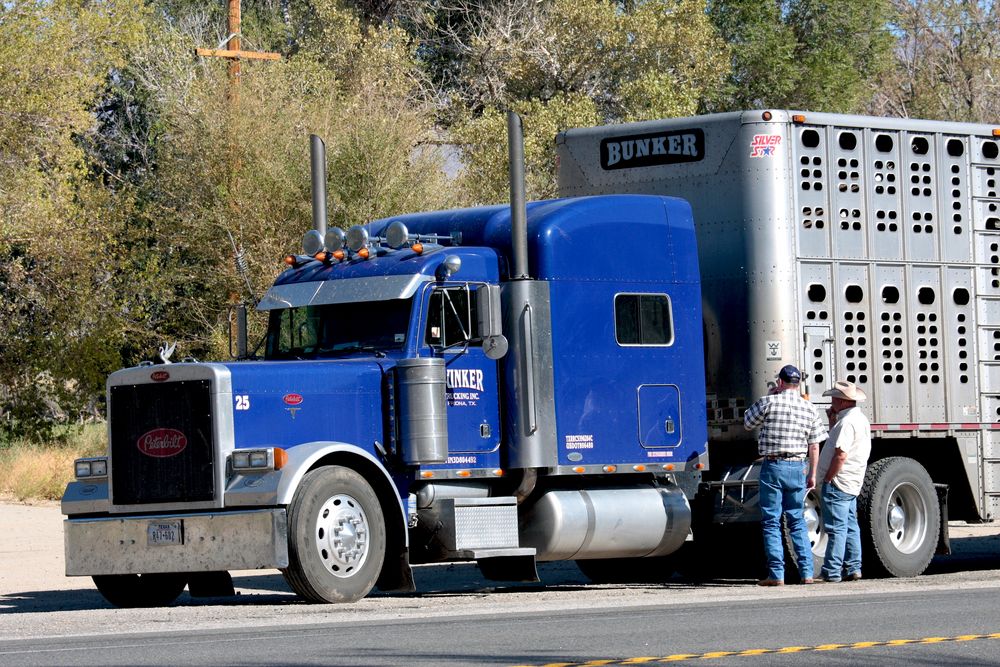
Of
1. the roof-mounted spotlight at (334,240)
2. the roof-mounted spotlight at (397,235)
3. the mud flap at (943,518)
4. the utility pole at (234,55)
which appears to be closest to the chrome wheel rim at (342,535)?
the roof-mounted spotlight at (397,235)

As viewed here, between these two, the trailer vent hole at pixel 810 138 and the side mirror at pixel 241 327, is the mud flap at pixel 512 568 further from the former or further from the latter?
the trailer vent hole at pixel 810 138

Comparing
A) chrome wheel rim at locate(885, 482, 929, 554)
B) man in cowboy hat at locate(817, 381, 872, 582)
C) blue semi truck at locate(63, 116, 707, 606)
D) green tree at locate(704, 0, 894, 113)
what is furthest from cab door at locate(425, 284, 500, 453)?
green tree at locate(704, 0, 894, 113)

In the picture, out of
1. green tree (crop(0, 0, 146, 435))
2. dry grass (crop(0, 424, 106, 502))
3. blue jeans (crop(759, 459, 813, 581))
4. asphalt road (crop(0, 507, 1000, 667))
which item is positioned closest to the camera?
asphalt road (crop(0, 507, 1000, 667))

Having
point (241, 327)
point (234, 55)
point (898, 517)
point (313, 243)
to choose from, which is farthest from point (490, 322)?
point (234, 55)

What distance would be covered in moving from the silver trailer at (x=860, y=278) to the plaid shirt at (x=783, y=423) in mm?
649

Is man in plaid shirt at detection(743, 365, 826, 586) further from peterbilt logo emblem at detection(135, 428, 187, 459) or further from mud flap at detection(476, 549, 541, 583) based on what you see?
peterbilt logo emblem at detection(135, 428, 187, 459)

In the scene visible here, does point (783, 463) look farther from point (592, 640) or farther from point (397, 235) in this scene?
point (592, 640)

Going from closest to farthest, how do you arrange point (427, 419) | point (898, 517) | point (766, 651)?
1. point (766, 651)
2. point (427, 419)
3. point (898, 517)

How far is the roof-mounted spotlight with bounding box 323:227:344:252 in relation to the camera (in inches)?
595

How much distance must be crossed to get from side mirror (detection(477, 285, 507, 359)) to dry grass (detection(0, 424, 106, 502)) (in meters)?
13.8

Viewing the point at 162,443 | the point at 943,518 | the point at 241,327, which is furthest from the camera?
the point at 943,518

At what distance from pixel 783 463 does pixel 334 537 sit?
4.10m

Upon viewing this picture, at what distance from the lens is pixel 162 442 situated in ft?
44.3

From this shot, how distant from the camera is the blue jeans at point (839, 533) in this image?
1531 cm
